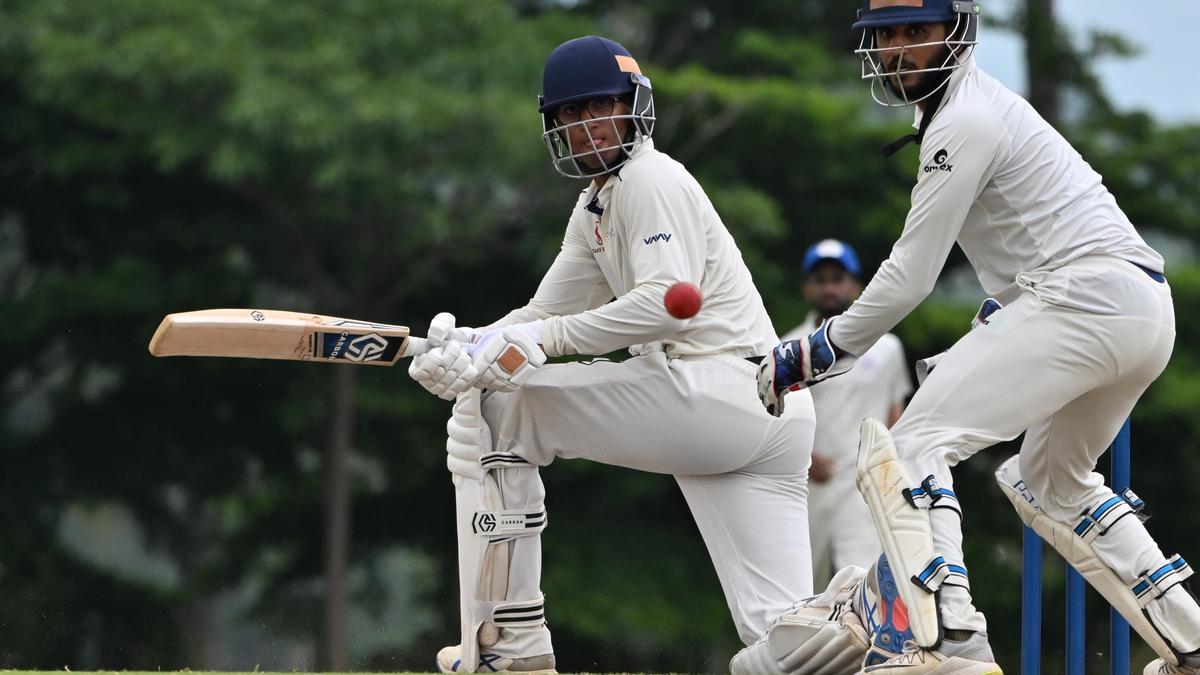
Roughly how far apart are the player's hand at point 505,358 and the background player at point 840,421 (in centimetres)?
240

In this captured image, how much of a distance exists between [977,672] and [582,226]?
5.52ft

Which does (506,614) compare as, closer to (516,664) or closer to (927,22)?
(516,664)

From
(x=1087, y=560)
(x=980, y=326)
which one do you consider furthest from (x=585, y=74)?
(x=1087, y=560)

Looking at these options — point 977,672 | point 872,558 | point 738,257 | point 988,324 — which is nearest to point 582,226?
point 738,257

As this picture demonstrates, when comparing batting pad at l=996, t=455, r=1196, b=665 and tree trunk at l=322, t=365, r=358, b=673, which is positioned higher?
tree trunk at l=322, t=365, r=358, b=673

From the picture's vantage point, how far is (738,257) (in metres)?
4.77

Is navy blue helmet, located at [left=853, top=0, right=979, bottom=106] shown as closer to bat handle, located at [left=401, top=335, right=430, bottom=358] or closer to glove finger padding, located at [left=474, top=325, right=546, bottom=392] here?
glove finger padding, located at [left=474, top=325, right=546, bottom=392]

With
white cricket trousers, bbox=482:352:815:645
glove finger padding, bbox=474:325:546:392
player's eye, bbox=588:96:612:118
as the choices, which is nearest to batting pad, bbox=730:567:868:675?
white cricket trousers, bbox=482:352:815:645

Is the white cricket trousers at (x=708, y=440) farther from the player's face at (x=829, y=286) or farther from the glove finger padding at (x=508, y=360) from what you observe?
the player's face at (x=829, y=286)

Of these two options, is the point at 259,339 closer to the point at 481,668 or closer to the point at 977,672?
the point at 481,668

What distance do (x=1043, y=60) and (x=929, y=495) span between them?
31.6 feet

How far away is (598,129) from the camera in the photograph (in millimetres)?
4609

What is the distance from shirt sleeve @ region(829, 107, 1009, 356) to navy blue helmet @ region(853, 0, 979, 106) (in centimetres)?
15

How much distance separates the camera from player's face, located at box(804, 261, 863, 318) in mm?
7008
